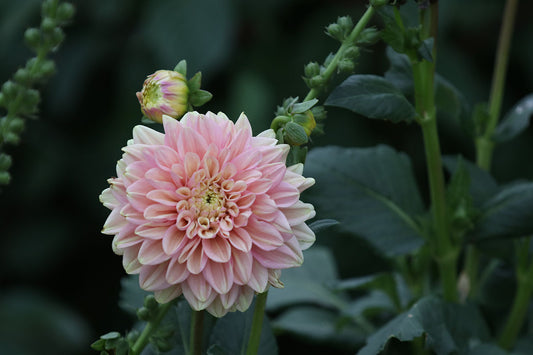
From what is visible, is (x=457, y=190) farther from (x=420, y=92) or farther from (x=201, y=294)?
(x=201, y=294)

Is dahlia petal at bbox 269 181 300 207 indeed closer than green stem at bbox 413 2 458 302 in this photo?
Yes

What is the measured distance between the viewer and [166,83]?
427 millimetres

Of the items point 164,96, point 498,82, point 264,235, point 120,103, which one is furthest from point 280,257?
point 120,103

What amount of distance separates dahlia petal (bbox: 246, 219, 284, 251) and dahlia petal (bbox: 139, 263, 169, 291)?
0.18 ft

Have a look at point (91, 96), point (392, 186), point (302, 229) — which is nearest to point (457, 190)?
point (392, 186)

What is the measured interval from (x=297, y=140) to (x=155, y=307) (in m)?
0.14

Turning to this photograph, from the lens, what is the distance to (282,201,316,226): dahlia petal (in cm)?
40

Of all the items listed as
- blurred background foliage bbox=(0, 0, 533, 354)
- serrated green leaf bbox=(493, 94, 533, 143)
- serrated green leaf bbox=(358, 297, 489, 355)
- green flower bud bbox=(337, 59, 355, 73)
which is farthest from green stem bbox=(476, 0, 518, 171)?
blurred background foliage bbox=(0, 0, 533, 354)

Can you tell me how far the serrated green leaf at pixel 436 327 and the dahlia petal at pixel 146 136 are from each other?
0.67 ft

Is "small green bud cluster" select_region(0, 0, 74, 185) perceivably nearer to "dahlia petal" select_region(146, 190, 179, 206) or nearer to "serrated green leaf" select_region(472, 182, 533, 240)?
"dahlia petal" select_region(146, 190, 179, 206)

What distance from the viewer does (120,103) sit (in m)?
1.28

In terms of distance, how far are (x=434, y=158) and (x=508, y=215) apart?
9 cm

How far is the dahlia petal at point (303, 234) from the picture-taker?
40 centimetres

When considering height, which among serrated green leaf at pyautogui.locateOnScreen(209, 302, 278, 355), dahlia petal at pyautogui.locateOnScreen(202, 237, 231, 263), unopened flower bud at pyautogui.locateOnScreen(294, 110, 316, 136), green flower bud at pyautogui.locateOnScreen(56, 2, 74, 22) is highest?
green flower bud at pyautogui.locateOnScreen(56, 2, 74, 22)
